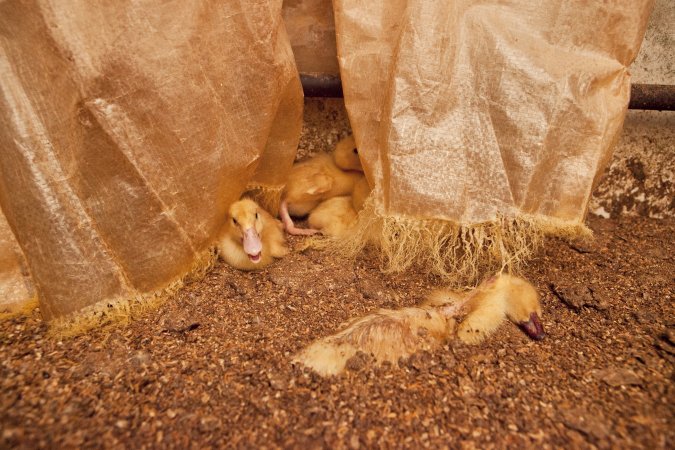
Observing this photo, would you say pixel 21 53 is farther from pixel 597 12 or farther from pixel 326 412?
pixel 597 12

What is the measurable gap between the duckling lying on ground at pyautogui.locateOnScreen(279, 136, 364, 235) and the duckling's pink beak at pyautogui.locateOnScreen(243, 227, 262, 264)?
14.6 inches

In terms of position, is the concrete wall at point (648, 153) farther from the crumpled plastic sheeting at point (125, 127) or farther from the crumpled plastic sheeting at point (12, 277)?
the crumpled plastic sheeting at point (12, 277)

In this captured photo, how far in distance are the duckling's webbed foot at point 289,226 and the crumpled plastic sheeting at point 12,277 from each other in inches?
34.9

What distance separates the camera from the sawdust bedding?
34.0 inches

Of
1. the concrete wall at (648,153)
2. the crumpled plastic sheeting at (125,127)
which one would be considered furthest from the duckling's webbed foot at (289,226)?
→ the concrete wall at (648,153)

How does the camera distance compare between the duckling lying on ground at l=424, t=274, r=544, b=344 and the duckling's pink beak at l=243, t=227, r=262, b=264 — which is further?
the duckling's pink beak at l=243, t=227, r=262, b=264

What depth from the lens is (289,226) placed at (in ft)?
5.70

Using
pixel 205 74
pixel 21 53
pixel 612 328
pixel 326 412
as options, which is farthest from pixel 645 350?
pixel 21 53

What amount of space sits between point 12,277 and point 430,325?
119 centimetres

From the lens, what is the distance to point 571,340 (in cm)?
115

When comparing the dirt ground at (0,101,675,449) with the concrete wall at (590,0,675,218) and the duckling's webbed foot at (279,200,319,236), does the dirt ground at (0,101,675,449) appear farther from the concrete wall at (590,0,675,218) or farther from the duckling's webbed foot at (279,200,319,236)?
the concrete wall at (590,0,675,218)

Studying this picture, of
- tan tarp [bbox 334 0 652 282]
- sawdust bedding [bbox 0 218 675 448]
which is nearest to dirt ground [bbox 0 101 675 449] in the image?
sawdust bedding [bbox 0 218 675 448]

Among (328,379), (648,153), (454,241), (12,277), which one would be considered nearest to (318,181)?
(454,241)

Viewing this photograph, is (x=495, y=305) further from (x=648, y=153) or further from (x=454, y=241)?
(x=648, y=153)
